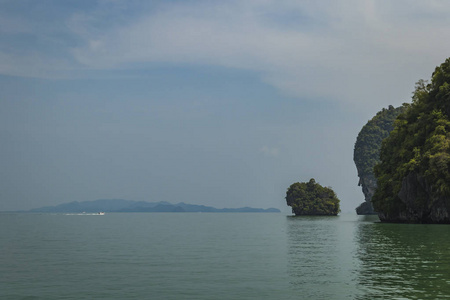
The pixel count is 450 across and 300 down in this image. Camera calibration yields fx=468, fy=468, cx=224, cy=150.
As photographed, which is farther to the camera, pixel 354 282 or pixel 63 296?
pixel 354 282

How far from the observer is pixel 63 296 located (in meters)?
17.0

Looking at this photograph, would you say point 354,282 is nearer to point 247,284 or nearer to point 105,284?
point 247,284

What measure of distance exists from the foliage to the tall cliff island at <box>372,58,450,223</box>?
9376 centimetres

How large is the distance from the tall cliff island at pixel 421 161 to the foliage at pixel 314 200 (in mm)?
93761

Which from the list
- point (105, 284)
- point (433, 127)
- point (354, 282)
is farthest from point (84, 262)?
point (433, 127)

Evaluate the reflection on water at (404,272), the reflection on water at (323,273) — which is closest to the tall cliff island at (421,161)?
the reflection on water at (404,272)

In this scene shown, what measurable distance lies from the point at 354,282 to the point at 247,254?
42.3 feet

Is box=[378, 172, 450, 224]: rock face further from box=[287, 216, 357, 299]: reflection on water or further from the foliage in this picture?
the foliage

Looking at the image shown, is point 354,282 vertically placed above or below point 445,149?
below

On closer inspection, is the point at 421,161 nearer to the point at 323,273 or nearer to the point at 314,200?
the point at 323,273

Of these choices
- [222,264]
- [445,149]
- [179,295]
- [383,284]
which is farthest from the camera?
[445,149]

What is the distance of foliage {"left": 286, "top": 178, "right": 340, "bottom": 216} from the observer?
184 meters

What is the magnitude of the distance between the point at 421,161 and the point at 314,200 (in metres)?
116

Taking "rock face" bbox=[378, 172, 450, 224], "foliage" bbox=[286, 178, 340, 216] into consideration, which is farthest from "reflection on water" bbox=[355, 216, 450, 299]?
"foliage" bbox=[286, 178, 340, 216]
